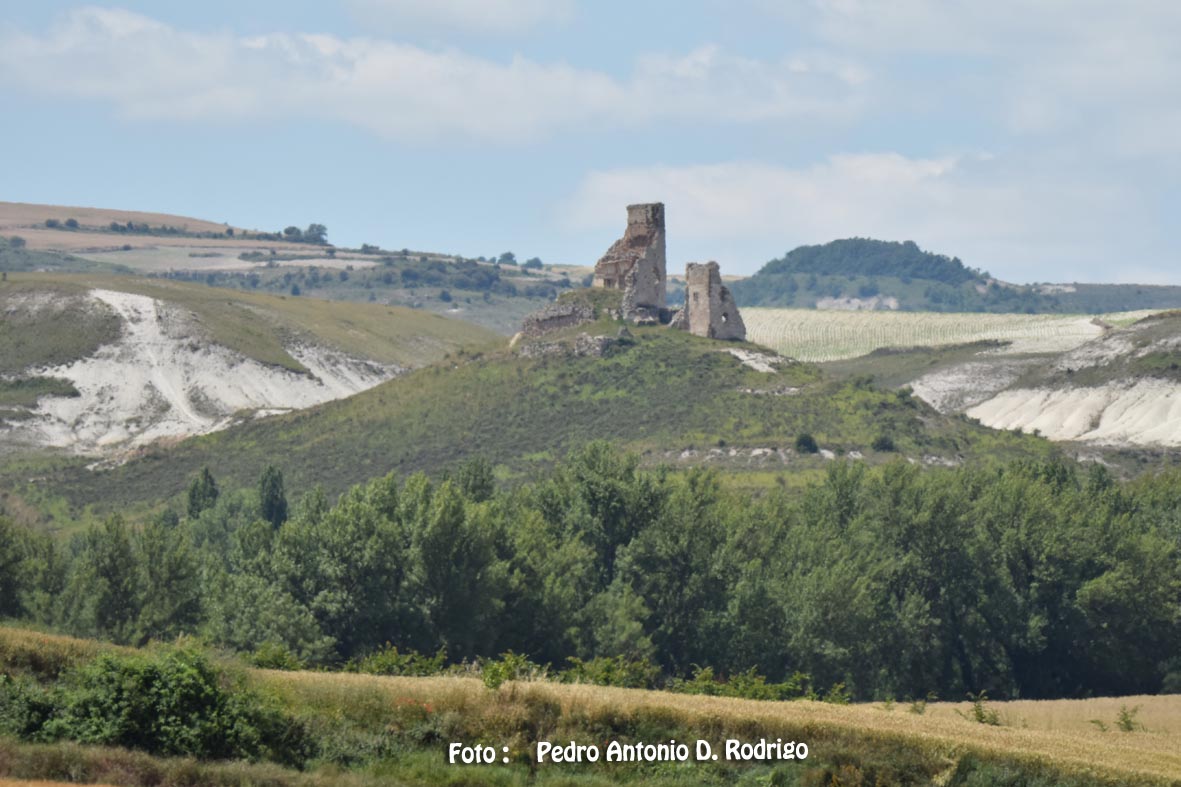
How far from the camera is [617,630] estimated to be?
55.2m

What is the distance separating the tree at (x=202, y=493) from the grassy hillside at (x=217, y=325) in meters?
34.6

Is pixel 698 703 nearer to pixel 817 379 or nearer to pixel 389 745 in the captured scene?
pixel 389 745

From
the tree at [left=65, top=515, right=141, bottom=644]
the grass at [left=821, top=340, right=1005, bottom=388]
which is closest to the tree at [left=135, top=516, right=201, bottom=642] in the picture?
the tree at [left=65, top=515, right=141, bottom=644]

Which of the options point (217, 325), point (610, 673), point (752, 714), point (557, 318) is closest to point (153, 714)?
point (752, 714)

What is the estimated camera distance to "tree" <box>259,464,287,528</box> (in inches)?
3740

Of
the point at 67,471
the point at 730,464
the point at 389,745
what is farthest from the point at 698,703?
the point at 67,471

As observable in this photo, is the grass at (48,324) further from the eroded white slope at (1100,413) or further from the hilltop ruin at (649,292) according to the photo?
the eroded white slope at (1100,413)

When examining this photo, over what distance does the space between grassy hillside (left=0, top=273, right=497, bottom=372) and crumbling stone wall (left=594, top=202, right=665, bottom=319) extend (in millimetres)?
21755

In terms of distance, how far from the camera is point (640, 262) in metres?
111

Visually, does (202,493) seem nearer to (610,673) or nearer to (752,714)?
(610,673)

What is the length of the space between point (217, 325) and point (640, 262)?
213 feet

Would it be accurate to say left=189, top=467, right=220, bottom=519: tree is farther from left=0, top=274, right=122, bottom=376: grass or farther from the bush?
the bush

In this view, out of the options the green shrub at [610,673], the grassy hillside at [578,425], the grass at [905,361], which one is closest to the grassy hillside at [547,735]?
the green shrub at [610,673]

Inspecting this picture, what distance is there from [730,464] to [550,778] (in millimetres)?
66918
